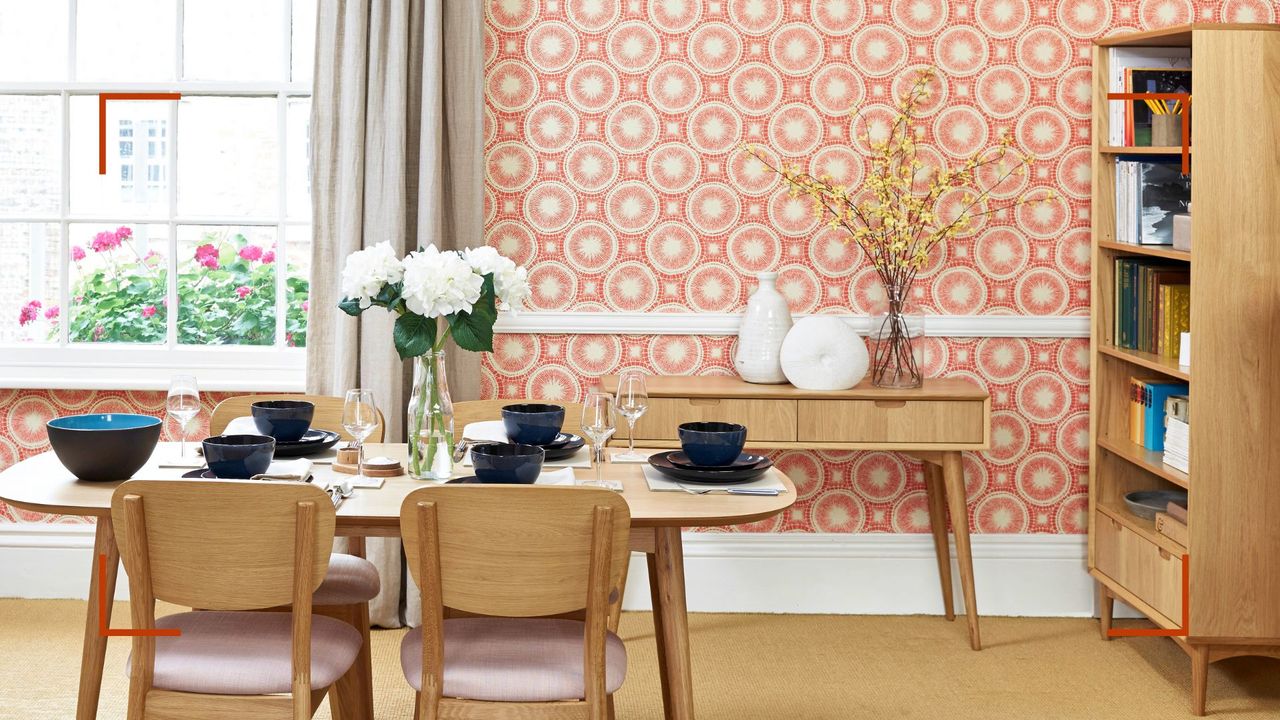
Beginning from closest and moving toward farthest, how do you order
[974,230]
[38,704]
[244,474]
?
[244,474], [38,704], [974,230]

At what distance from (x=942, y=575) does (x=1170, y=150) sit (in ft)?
5.02

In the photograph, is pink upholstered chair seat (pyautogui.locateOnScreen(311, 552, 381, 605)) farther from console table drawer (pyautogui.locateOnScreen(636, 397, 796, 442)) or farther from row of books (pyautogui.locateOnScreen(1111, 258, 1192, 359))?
row of books (pyautogui.locateOnScreen(1111, 258, 1192, 359))

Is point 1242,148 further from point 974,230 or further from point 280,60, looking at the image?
point 280,60

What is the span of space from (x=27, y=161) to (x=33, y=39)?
413 mm

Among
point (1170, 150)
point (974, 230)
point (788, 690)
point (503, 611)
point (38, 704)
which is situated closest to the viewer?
point (503, 611)

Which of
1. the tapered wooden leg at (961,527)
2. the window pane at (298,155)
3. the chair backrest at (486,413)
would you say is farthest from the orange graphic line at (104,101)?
the tapered wooden leg at (961,527)

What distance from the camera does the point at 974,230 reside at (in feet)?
13.5

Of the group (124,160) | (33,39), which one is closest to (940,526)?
(124,160)

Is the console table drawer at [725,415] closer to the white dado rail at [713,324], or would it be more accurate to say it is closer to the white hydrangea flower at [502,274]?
the white dado rail at [713,324]

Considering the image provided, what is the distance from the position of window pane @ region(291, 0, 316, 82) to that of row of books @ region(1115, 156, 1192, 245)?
272cm

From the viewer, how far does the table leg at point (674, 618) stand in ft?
8.21

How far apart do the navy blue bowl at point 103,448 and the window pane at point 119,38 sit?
2.03 m

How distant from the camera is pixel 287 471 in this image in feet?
8.43

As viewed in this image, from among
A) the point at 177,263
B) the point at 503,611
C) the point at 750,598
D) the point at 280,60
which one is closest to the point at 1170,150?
the point at 750,598
